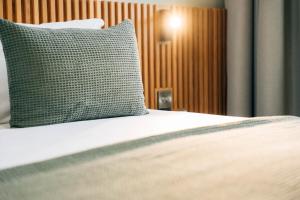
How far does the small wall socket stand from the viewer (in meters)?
2.53

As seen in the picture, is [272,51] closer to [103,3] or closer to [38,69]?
[103,3]

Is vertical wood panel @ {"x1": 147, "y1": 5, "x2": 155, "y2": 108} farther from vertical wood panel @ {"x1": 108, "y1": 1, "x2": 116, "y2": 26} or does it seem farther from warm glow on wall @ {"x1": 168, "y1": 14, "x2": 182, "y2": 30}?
vertical wood panel @ {"x1": 108, "y1": 1, "x2": 116, "y2": 26}

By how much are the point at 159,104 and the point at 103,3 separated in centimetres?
69

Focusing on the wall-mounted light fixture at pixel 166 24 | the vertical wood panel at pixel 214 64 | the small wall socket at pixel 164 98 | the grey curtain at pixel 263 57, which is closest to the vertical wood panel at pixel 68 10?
the wall-mounted light fixture at pixel 166 24

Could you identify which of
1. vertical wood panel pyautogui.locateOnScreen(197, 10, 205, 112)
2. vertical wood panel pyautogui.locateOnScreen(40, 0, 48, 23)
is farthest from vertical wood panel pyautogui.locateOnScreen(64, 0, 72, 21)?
vertical wood panel pyautogui.locateOnScreen(197, 10, 205, 112)

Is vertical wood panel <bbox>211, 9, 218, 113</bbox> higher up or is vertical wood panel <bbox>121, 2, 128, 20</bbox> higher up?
vertical wood panel <bbox>121, 2, 128, 20</bbox>

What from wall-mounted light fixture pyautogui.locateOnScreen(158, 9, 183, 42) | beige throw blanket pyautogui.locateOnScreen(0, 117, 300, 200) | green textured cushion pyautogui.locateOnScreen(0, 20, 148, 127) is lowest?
beige throw blanket pyautogui.locateOnScreen(0, 117, 300, 200)

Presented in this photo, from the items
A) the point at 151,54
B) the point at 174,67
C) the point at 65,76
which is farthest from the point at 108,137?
the point at 174,67

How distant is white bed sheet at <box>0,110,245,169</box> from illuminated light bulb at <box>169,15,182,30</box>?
94 centimetres

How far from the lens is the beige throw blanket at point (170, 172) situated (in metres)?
0.68

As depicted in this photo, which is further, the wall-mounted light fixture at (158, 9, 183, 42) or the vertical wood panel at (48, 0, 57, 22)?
the wall-mounted light fixture at (158, 9, 183, 42)

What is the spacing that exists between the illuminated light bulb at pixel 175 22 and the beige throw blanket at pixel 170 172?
1460 mm

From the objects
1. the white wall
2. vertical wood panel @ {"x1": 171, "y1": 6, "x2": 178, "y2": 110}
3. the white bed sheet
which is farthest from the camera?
the white wall

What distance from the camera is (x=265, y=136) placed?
1.21 metres
